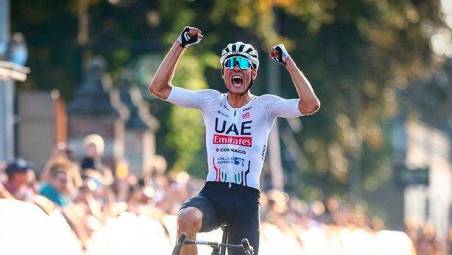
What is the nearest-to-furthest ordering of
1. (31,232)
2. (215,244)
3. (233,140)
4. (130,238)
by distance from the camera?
(31,232)
(215,244)
(233,140)
(130,238)

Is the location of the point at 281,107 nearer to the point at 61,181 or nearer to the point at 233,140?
the point at 233,140

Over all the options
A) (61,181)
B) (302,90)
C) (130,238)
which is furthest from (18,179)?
(302,90)

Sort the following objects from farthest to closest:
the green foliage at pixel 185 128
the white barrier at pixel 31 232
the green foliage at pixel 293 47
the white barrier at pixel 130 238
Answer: the green foliage at pixel 185 128 < the green foliage at pixel 293 47 < the white barrier at pixel 130 238 < the white barrier at pixel 31 232

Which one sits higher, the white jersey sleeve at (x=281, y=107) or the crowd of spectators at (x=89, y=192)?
the crowd of spectators at (x=89, y=192)

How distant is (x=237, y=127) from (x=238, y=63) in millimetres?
477

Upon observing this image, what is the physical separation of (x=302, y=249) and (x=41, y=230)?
967cm

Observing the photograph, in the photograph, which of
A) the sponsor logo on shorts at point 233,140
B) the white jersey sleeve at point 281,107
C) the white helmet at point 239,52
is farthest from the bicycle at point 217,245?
the white helmet at point 239,52

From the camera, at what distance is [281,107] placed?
12.4 meters

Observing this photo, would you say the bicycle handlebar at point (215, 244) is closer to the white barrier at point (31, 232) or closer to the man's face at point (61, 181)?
the white barrier at point (31, 232)

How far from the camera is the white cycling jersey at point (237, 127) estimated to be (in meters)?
12.4

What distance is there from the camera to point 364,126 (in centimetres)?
4475

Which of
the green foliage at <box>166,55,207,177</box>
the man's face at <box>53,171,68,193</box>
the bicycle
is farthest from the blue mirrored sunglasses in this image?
the green foliage at <box>166,55,207,177</box>

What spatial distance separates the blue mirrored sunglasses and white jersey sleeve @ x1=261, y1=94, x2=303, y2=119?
1.17 ft

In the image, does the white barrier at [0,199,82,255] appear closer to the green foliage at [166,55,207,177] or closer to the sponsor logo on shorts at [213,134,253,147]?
the sponsor logo on shorts at [213,134,253,147]
